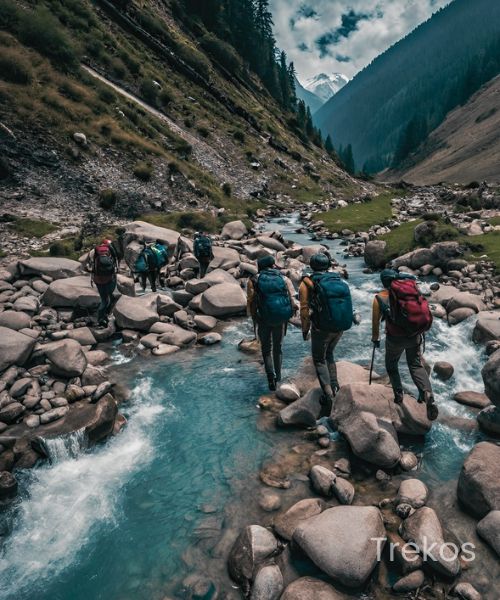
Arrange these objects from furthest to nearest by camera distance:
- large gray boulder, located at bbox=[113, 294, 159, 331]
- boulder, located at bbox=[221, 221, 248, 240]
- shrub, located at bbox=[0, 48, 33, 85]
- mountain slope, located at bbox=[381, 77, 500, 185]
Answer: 1. mountain slope, located at bbox=[381, 77, 500, 185]
2. shrub, located at bbox=[0, 48, 33, 85]
3. boulder, located at bbox=[221, 221, 248, 240]
4. large gray boulder, located at bbox=[113, 294, 159, 331]

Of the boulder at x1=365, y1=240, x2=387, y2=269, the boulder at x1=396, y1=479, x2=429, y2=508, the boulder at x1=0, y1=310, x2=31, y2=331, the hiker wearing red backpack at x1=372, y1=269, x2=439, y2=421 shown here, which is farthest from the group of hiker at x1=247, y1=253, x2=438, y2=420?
the boulder at x1=365, y1=240, x2=387, y2=269

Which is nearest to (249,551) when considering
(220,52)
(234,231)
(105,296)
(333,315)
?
(333,315)

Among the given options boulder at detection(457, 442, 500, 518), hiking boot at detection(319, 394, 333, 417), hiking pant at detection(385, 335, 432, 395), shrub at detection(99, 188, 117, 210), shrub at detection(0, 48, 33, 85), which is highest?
shrub at detection(0, 48, 33, 85)

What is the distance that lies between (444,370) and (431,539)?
6363 millimetres

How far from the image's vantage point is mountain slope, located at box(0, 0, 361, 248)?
2966cm

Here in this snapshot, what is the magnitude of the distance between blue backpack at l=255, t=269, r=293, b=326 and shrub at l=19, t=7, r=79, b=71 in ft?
141

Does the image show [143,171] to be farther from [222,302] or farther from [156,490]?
[156,490]

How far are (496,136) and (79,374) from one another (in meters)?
133

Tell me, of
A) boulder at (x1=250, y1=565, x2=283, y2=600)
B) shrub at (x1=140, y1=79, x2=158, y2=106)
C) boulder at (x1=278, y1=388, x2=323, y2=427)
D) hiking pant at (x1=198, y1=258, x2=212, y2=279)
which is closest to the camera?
boulder at (x1=250, y1=565, x2=283, y2=600)

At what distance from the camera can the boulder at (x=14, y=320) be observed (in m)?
13.2

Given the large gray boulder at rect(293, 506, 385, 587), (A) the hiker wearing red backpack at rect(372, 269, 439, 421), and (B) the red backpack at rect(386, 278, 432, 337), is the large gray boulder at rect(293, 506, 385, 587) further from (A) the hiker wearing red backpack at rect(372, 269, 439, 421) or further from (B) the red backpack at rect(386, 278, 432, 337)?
(B) the red backpack at rect(386, 278, 432, 337)

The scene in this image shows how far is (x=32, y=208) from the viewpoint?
27.1 m

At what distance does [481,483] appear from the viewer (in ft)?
21.8

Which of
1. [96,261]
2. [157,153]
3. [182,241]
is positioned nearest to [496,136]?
[157,153]
